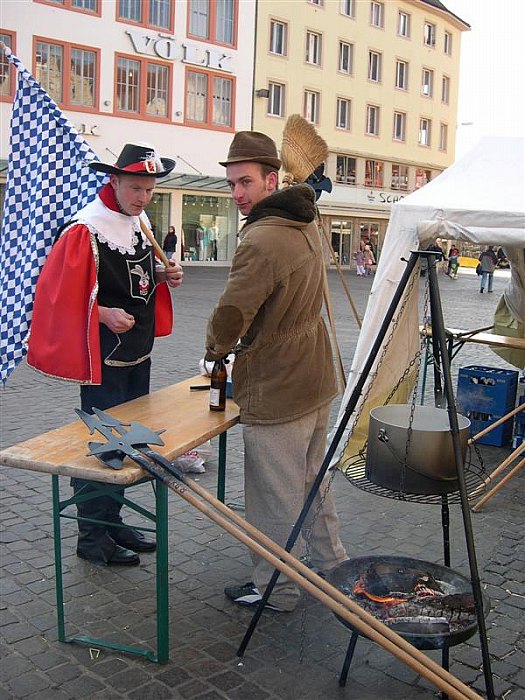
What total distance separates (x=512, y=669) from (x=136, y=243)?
269cm

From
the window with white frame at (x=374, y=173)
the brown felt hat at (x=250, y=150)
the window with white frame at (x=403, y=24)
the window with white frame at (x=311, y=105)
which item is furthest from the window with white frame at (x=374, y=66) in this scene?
the brown felt hat at (x=250, y=150)

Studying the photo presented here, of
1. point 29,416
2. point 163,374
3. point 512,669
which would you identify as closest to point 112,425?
point 512,669

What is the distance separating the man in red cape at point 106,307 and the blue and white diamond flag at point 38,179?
518 millimetres

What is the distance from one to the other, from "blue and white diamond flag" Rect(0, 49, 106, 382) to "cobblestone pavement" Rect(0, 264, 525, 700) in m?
1.61

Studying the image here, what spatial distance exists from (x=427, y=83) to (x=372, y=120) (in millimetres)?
5892

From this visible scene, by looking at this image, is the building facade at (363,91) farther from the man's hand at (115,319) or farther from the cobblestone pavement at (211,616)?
the man's hand at (115,319)

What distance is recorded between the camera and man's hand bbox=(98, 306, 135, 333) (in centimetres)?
390

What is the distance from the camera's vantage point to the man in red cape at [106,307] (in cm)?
381

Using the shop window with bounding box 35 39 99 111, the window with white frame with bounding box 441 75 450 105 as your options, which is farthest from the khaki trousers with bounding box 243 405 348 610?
the window with white frame with bounding box 441 75 450 105

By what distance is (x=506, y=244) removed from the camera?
18.4ft

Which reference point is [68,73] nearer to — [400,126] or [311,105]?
[311,105]

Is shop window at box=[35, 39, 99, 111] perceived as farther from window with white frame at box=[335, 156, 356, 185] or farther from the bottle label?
the bottle label

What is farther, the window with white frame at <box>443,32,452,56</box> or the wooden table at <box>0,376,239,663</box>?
the window with white frame at <box>443,32,452,56</box>

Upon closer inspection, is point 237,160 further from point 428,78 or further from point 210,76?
point 428,78
